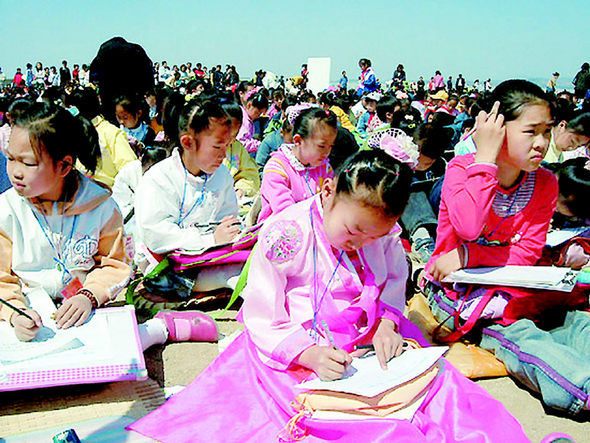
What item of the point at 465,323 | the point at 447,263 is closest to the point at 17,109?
the point at 447,263

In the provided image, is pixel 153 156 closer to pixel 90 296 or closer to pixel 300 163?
pixel 300 163

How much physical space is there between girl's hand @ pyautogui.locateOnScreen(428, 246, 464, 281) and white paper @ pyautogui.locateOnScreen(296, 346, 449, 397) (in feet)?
2.68

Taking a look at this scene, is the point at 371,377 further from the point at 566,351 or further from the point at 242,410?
the point at 566,351

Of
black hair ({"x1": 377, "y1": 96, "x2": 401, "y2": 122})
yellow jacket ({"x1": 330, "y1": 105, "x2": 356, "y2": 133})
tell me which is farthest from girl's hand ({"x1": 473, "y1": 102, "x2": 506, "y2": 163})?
yellow jacket ({"x1": 330, "y1": 105, "x2": 356, "y2": 133})

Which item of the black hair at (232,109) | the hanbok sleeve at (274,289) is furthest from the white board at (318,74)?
the hanbok sleeve at (274,289)

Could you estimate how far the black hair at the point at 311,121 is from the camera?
11.8ft

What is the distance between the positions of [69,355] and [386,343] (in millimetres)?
1188

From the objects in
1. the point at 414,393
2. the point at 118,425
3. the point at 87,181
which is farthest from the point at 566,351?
the point at 87,181

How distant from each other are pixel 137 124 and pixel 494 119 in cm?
419

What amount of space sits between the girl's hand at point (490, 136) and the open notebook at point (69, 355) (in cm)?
170

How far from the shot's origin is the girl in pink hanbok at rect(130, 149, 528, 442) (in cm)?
167

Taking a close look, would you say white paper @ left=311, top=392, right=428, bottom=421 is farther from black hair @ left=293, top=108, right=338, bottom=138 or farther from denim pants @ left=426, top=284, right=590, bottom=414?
black hair @ left=293, top=108, right=338, bottom=138

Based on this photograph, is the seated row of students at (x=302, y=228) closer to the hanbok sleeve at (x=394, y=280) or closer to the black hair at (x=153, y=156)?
the hanbok sleeve at (x=394, y=280)

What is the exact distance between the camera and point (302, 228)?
1902mm
